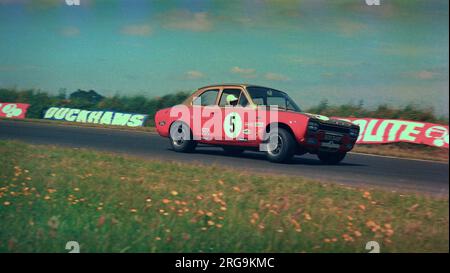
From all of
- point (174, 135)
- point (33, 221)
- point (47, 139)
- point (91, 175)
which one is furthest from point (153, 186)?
point (47, 139)

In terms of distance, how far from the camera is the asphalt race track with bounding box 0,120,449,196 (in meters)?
9.79

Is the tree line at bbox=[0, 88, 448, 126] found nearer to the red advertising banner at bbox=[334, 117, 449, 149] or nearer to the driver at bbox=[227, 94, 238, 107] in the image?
the red advertising banner at bbox=[334, 117, 449, 149]

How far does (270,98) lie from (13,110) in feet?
55.8

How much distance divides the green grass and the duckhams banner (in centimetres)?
1169

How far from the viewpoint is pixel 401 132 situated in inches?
720

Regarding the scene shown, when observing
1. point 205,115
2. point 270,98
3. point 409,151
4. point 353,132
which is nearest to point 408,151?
point 409,151

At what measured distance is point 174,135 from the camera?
41.8 feet

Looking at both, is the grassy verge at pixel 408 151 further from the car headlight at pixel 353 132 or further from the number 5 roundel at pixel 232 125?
the number 5 roundel at pixel 232 125

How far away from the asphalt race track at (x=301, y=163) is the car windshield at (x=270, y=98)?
1.11 meters

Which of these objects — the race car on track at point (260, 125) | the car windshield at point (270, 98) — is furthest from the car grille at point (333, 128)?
the car windshield at point (270, 98)

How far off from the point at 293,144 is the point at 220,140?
1.52m

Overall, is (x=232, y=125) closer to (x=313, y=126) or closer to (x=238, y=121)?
(x=238, y=121)

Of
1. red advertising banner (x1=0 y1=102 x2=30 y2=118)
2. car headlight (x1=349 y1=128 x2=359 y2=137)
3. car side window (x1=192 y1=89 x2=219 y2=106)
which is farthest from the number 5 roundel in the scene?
red advertising banner (x1=0 y1=102 x2=30 y2=118)
